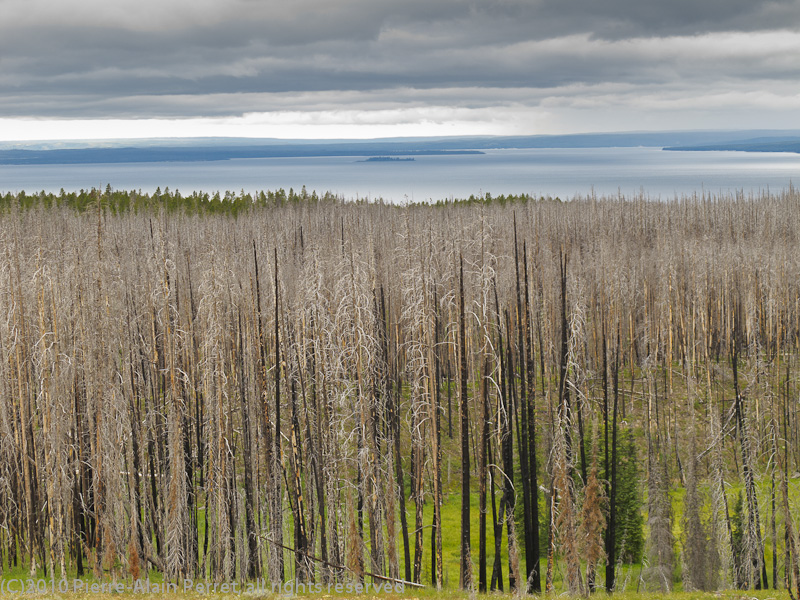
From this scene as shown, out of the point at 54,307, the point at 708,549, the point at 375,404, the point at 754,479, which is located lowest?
the point at 708,549

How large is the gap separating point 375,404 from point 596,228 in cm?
6577

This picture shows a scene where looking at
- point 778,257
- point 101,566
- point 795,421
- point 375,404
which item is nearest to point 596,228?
point 778,257

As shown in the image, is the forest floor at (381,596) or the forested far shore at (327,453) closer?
the forest floor at (381,596)

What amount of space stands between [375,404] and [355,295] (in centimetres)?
483

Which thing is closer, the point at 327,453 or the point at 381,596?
the point at 381,596

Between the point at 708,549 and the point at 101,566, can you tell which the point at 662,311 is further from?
the point at 101,566

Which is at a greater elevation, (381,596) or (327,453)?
(327,453)

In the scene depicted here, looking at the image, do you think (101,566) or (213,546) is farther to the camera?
(213,546)

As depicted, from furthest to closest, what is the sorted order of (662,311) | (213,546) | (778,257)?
1. (778,257)
2. (662,311)
3. (213,546)

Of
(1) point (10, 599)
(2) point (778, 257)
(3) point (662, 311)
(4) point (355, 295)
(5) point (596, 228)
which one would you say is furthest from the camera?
(5) point (596, 228)

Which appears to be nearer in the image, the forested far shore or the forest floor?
the forest floor

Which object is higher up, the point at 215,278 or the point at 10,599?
the point at 215,278

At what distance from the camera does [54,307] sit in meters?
27.1

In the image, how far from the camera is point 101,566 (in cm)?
2564
